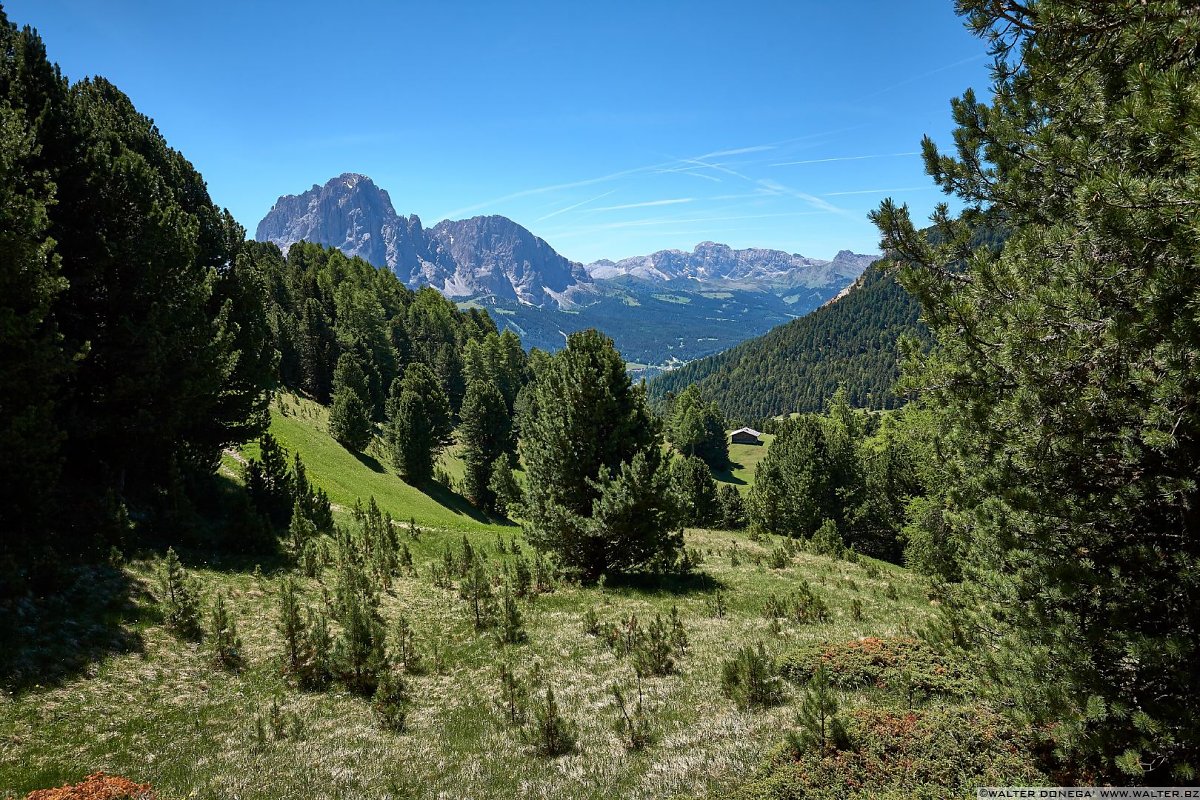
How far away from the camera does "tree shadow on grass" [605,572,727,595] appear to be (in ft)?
62.8

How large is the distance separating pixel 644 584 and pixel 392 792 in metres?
13.4

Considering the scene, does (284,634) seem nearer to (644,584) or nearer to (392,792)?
(392,792)

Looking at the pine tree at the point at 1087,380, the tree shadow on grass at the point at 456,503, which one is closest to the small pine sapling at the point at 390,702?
the pine tree at the point at 1087,380

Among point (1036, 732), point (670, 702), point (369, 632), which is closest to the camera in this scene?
point (1036, 732)

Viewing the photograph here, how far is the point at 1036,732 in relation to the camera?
6.45 metres

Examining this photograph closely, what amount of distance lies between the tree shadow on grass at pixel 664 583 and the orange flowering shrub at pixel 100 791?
46.2ft

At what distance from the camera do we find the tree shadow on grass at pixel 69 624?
31.1 feet

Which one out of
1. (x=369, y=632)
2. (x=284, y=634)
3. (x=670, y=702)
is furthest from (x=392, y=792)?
(x=284, y=634)

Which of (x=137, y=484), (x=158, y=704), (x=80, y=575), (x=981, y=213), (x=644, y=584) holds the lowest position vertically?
(x=644, y=584)

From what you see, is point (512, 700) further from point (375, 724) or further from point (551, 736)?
point (375, 724)

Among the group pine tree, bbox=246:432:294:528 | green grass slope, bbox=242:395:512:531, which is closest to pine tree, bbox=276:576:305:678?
pine tree, bbox=246:432:294:528

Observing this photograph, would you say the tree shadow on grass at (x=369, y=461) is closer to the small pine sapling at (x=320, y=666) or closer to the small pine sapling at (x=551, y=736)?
the small pine sapling at (x=320, y=666)

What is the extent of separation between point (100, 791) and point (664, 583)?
53.1ft

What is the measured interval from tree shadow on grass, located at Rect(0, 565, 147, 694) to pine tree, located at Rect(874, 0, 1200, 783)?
15038 mm
